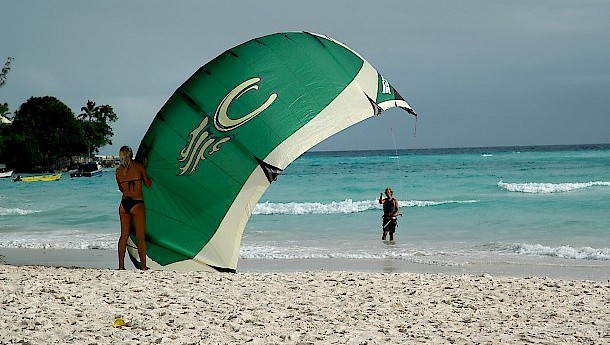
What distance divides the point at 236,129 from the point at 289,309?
191 cm

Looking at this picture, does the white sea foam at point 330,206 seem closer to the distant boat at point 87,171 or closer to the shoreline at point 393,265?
the shoreline at point 393,265

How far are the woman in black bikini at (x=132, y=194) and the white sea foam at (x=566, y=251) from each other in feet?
21.5

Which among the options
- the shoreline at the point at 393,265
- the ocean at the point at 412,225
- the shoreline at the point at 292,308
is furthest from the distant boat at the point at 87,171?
the shoreline at the point at 292,308

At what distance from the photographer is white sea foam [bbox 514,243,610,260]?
1110 centimetres

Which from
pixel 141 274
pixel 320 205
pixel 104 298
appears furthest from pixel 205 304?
pixel 320 205

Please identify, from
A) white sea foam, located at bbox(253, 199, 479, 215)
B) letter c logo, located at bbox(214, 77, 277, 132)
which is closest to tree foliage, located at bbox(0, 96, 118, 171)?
white sea foam, located at bbox(253, 199, 479, 215)

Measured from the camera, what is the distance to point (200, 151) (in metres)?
7.22

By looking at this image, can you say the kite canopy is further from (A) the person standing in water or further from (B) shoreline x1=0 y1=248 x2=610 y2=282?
(A) the person standing in water

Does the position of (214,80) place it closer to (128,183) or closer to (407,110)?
(128,183)

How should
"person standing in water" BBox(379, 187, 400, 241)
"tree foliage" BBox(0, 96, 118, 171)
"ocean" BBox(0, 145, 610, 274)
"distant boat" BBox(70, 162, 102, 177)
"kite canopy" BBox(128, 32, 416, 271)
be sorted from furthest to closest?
1. "tree foliage" BBox(0, 96, 118, 171)
2. "distant boat" BBox(70, 162, 102, 177)
3. "person standing in water" BBox(379, 187, 400, 241)
4. "ocean" BBox(0, 145, 610, 274)
5. "kite canopy" BBox(128, 32, 416, 271)

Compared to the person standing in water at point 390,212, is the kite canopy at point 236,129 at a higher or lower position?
higher

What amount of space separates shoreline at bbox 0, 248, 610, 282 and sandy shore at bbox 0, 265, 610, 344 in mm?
1650

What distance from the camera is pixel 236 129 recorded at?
7129 mm

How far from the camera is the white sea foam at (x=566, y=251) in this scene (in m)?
11.1
